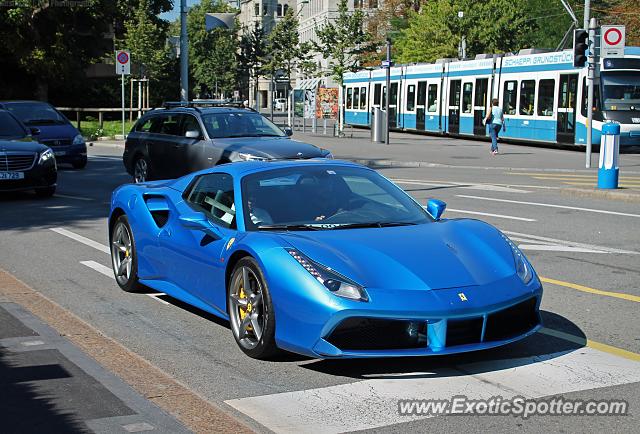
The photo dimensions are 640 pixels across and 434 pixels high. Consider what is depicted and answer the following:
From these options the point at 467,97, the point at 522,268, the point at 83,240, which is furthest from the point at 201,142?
the point at 467,97

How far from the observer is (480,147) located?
36.9 meters

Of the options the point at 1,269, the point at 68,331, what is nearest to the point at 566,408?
the point at 68,331

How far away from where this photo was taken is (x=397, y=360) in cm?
633

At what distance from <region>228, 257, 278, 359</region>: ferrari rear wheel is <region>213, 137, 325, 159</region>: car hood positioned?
30.9 feet

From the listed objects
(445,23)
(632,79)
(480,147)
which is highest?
(445,23)

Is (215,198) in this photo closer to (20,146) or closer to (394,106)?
(20,146)

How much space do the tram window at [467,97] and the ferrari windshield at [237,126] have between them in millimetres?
25451

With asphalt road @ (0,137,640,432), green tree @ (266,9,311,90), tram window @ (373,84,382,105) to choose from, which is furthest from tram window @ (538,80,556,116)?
green tree @ (266,9,311,90)

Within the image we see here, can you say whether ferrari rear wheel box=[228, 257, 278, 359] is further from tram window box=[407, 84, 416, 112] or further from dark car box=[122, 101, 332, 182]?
tram window box=[407, 84, 416, 112]

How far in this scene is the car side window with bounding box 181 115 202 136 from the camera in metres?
18.0

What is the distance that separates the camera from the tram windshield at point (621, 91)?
108 ft

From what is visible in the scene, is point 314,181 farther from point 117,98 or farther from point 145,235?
point 117,98

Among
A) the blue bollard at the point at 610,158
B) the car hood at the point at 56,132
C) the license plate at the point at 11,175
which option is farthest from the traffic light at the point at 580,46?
the license plate at the point at 11,175

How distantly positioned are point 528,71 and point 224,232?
3192 cm
